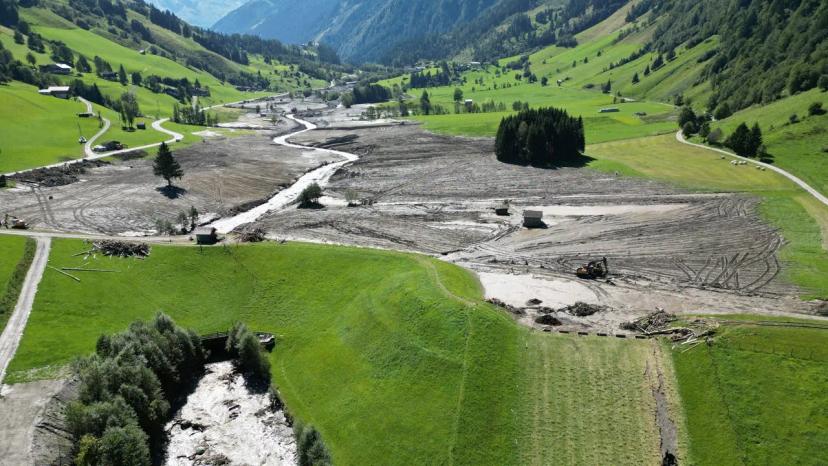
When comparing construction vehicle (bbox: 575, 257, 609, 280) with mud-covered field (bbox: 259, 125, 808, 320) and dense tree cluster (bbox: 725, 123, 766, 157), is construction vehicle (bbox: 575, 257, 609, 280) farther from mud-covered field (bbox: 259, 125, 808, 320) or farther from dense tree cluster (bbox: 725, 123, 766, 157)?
dense tree cluster (bbox: 725, 123, 766, 157)

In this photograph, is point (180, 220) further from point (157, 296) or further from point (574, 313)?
point (574, 313)

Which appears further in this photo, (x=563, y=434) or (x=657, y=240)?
(x=657, y=240)

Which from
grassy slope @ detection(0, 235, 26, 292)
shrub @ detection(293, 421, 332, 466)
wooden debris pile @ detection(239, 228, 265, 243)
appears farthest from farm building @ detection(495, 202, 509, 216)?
grassy slope @ detection(0, 235, 26, 292)

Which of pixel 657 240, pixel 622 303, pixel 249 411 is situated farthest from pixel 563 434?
pixel 657 240

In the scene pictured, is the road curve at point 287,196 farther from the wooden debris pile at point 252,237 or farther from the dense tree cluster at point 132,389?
the dense tree cluster at point 132,389

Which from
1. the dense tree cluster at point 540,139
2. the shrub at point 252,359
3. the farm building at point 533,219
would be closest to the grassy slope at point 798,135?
the dense tree cluster at point 540,139

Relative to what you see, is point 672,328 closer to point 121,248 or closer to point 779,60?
point 121,248
